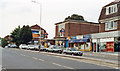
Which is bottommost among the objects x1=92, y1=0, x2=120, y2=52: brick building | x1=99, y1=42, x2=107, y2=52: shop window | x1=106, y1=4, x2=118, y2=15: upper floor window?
x1=99, y1=42, x2=107, y2=52: shop window

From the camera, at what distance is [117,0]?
39.6 m

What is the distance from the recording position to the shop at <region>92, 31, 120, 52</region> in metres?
37.4

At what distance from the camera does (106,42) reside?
4050 cm

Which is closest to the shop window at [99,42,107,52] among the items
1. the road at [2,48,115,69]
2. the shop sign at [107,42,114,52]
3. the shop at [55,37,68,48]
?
the shop sign at [107,42,114,52]

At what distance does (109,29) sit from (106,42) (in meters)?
2.88

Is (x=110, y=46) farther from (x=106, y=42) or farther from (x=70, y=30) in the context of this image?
(x=70, y=30)

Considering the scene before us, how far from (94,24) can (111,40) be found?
A: 28602 mm

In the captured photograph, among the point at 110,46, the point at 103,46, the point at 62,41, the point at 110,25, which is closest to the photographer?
Answer: the point at 110,46

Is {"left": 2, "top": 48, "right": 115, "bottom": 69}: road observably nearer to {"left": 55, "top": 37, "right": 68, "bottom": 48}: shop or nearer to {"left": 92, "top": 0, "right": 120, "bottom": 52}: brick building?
{"left": 92, "top": 0, "right": 120, "bottom": 52}: brick building

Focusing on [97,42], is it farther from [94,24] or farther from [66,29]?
[94,24]

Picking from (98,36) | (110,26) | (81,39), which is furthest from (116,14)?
(81,39)

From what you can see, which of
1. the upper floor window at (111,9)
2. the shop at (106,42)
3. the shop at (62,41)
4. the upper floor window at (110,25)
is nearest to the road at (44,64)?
the shop at (106,42)

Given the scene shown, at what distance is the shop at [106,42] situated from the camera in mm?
37384

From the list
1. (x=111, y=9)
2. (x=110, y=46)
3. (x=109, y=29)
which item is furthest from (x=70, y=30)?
(x=110, y=46)
